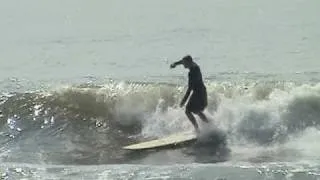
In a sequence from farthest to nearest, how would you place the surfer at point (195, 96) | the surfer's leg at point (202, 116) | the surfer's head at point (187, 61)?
the surfer's leg at point (202, 116) → the surfer at point (195, 96) → the surfer's head at point (187, 61)

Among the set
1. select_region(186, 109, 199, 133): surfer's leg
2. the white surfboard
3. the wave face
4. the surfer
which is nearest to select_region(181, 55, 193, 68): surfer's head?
the surfer

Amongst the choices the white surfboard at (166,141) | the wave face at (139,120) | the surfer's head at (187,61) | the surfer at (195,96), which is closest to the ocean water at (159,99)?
the wave face at (139,120)

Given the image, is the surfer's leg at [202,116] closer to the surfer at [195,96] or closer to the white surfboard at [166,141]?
the surfer at [195,96]

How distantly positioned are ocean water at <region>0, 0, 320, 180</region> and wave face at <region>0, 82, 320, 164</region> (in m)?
0.03

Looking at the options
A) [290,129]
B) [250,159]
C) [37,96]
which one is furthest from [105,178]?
[37,96]

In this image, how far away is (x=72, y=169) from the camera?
48.9 ft

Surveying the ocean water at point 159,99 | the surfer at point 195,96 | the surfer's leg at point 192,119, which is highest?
the surfer at point 195,96

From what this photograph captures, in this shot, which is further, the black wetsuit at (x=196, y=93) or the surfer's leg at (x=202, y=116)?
the surfer's leg at (x=202, y=116)

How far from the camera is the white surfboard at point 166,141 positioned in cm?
1660

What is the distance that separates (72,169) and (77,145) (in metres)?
3.02

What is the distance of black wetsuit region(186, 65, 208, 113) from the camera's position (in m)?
17.0

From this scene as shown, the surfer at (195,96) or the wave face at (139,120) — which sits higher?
the surfer at (195,96)

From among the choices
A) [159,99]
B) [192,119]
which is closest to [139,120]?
[159,99]

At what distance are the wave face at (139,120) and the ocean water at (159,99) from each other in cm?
3
